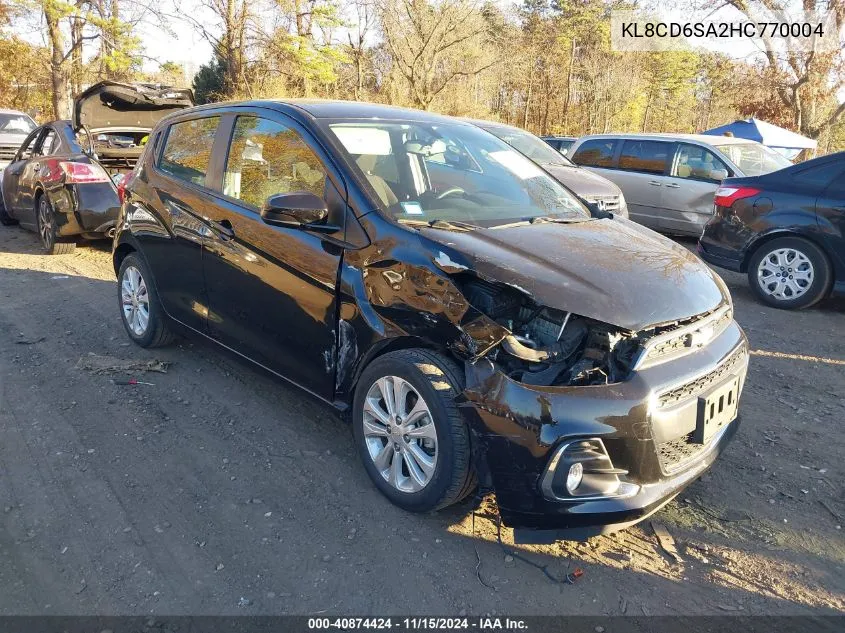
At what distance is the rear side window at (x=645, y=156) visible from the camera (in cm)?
1005

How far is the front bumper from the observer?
7.97 feet

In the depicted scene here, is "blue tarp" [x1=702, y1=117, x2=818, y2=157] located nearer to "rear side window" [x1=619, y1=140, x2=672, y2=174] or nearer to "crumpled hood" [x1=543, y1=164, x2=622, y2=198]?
"rear side window" [x1=619, y1=140, x2=672, y2=174]

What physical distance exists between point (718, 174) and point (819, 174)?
127 inches

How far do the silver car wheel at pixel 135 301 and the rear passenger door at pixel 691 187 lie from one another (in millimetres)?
7822

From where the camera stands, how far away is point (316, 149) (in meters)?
3.41

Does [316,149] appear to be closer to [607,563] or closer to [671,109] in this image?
[607,563]

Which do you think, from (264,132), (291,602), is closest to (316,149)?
(264,132)

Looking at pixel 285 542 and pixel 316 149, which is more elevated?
pixel 316 149

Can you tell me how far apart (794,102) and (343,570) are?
2795 cm

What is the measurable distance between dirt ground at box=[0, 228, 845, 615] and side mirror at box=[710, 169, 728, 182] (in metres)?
5.70

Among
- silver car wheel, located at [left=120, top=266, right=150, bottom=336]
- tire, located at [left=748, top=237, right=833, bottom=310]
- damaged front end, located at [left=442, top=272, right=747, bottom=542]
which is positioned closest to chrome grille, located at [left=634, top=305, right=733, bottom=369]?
damaged front end, located at [left=442, top=272, right=747, bottom=542]

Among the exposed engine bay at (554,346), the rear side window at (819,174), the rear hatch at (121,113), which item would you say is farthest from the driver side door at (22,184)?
the rear side window at (819,174)

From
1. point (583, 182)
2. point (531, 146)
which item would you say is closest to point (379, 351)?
point (583, 182)

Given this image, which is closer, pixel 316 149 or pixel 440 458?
pixel 440 458
